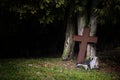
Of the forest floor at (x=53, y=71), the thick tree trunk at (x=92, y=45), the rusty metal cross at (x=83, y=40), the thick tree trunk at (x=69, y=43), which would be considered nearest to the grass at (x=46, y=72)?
the forest floor at (x=53, y=71)

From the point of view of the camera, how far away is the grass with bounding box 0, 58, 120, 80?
436 inches

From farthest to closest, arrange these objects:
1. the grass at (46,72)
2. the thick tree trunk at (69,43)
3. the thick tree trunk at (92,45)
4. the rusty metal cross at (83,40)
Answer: the thick tree trunk at (69,43) → the thick tree trunk at (92,45) → the rusty metal cross at (83,40) → the grass at (46,72)

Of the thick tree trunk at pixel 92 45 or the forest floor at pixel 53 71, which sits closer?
the forest floor at pixel 53 71

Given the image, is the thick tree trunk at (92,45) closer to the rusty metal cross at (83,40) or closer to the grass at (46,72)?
the rusty metal cross at (83,40)

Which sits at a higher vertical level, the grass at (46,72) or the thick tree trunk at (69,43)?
the thick tree trunk at (69,43)

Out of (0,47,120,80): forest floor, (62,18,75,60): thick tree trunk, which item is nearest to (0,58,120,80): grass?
(0,47,120,80): forest floor

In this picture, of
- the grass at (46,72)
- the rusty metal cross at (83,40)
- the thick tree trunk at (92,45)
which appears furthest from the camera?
the thick tree trunk at (92,45)

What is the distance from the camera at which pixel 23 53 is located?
1909 cm

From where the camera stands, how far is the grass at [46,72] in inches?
436

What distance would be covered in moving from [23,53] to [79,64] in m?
6.10

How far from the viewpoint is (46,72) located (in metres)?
12.0

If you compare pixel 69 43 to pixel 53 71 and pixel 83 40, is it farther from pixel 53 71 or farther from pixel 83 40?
pixel 53 71

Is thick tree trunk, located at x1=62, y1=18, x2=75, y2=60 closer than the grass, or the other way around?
the grass

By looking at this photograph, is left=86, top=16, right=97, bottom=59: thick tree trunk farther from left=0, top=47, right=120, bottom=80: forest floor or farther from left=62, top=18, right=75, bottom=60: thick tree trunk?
left=62, top=18, right=75, bottom=60: thick tree trunk
